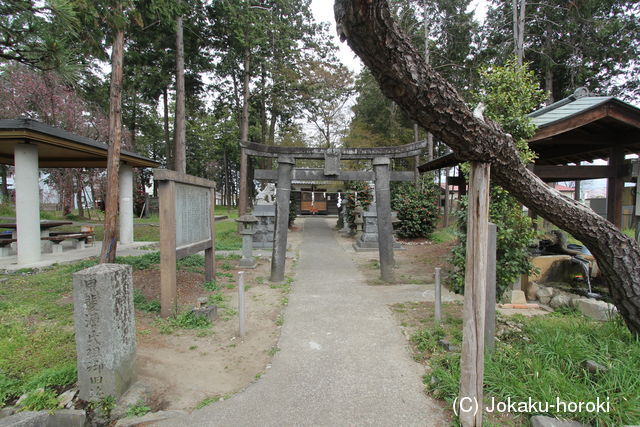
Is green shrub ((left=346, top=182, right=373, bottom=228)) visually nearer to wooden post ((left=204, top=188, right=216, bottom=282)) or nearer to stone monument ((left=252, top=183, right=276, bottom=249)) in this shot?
stone monument ((left=252, top=183, right=276, bottom=249))

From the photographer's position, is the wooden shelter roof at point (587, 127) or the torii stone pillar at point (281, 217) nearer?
the wooden shelter roof at point (587, 127)

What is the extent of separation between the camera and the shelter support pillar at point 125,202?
10.8 metres

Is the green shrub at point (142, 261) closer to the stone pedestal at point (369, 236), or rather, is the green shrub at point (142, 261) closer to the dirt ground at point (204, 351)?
the dirt ground at point (204, 351)

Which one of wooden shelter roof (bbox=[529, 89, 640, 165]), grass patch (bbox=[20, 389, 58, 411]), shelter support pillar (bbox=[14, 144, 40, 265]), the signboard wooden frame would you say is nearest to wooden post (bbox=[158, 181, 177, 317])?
the signboard wooden frame

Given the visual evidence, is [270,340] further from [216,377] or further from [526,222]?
[526,222]

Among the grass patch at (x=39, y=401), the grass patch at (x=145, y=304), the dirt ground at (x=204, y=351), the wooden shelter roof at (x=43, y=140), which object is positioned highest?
the wooden shelter roof at (x=43, y=140)

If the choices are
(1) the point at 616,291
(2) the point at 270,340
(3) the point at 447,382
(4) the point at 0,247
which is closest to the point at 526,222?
(1) the point at 616,291

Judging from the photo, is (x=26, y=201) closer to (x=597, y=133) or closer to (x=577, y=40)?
(x=597, y=133)

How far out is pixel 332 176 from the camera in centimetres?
736

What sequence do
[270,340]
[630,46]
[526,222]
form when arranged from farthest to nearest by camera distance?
[630,46]
[526,222]
[270,340]

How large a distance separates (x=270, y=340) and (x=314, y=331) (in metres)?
0.61

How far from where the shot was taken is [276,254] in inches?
272

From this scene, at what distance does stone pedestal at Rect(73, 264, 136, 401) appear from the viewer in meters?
2.63

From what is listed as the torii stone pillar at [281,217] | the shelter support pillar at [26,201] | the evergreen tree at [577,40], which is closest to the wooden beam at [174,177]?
the torii stone pillar at [281,217]
